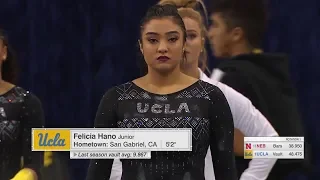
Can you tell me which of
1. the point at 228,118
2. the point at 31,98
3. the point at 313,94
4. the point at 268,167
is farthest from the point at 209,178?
the point at 31,98

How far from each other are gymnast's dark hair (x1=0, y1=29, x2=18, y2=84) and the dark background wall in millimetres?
18

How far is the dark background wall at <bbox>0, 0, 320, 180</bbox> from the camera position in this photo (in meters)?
1.69

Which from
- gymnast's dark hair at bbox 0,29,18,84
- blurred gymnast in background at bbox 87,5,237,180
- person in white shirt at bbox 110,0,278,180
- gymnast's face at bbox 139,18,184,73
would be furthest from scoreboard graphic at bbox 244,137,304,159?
gymnast's dark hair at bbox 0,29,18,84

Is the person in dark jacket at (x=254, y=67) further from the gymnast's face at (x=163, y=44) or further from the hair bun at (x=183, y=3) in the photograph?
the gymnast's face at (x=163, y=44)

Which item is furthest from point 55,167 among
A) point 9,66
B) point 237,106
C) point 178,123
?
Result: point 237,106

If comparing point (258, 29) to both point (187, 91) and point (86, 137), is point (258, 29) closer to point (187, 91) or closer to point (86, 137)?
point (187, 91)

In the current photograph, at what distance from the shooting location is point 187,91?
1445 mm

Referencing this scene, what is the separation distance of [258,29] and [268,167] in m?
0.41

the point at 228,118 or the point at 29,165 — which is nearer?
the point at 228,118

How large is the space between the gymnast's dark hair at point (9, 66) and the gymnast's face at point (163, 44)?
1.41 feet

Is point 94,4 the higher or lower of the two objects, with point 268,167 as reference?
higher

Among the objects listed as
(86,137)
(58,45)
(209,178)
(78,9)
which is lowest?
(209,178)

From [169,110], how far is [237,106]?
10.9 inches

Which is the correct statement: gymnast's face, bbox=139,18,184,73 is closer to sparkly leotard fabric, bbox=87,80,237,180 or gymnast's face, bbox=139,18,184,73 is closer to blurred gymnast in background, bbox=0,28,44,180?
sparkly leotard fabric, bbox=87,80,237,180
